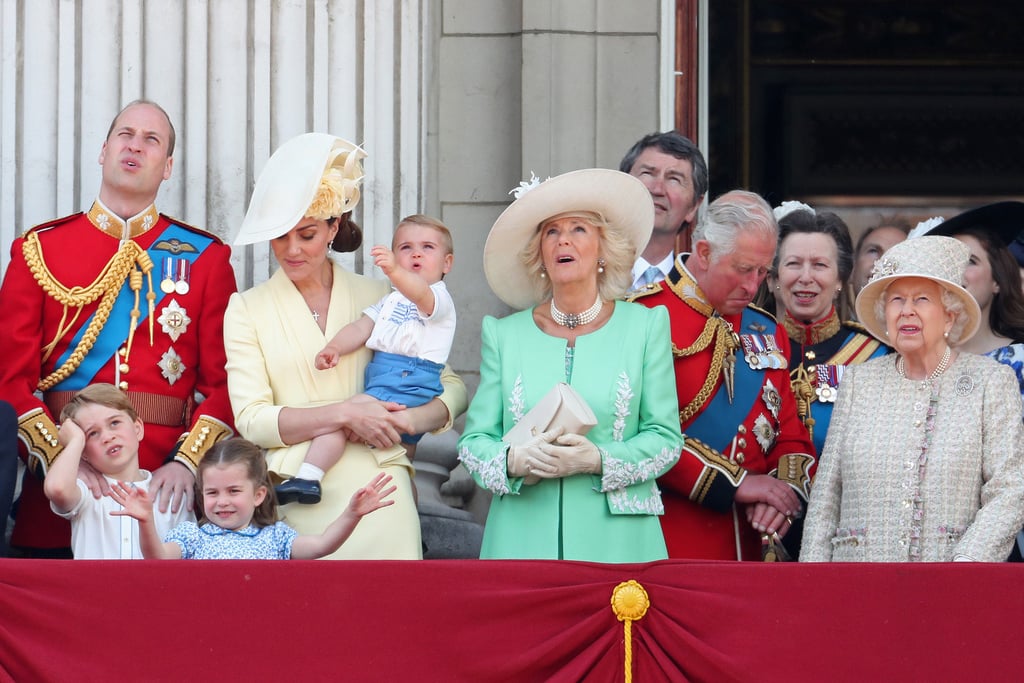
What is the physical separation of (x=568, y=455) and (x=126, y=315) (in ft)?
4.87

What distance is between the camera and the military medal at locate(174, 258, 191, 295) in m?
6.07

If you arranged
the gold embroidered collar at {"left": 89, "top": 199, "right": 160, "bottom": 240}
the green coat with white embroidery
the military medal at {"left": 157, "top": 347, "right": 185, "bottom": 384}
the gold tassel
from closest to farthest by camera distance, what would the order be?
1. the gold tassel
2. the green coat with white embroidery
3. the military medal at {"left": 157, "top": 347, "right": 185, "bottom": 384}
4. the gold embroidered collar at {"left": 89, "top": 199, "right": 160, "bottom": 240}

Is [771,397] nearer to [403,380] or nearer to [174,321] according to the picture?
[403,380]

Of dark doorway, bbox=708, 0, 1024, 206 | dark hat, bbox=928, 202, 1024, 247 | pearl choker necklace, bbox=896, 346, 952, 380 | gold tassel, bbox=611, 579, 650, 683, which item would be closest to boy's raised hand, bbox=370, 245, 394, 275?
gold tassel, bbox=611, 579, 650, 683

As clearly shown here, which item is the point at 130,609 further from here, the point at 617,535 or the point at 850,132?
the point at 850,132

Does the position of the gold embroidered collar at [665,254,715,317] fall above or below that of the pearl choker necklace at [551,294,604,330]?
above

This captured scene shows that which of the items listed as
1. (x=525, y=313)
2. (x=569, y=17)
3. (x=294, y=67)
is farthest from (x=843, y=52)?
(x=525, y=313)

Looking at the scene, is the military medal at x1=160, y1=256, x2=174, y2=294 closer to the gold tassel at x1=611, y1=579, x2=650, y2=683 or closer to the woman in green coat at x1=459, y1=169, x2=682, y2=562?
the woman in green coat at x1=459, y1=169, x2=682, y2=562

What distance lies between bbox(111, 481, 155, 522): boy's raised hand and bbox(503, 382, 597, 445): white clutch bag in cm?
94

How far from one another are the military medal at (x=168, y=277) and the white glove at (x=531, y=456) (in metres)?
1.29

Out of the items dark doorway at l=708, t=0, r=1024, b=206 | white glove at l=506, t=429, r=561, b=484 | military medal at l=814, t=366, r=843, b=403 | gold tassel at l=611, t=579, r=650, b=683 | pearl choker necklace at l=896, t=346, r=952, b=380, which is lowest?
gold tassel at l=611, t=579, r=650, b=683

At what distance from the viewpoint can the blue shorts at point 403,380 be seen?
575cm

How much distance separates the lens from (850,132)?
9375 millimetres

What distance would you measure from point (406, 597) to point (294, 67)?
2.85 metres
